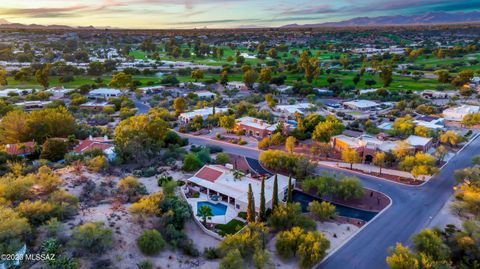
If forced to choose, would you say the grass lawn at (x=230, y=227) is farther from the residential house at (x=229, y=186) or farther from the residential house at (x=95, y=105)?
the residential house at (x=95, y=105)

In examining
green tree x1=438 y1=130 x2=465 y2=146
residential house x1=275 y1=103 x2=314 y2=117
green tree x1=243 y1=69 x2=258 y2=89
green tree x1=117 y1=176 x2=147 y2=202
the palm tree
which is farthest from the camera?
green tree x1=243 y1=69 x2=258 y2=89

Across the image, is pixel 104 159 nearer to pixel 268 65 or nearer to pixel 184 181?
pixel 184 181

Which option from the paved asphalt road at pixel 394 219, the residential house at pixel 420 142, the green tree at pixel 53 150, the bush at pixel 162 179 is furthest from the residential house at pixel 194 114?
the residential house at pixel 420 142

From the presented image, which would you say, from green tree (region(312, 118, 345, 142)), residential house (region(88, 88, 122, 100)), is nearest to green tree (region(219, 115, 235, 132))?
green tree (region(312, 118, 345, 142))

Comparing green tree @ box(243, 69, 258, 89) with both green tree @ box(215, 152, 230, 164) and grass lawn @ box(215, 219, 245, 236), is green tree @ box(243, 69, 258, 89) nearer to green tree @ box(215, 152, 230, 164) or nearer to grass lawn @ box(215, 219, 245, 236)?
green tree @ box(215, 152, 230, 164)

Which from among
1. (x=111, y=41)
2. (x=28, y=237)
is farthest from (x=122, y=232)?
(x=111, y=41)

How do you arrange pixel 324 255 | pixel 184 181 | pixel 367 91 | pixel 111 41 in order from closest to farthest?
pixel 324 255
pixel 184 181
pixel 367 91
pixel 111 41
